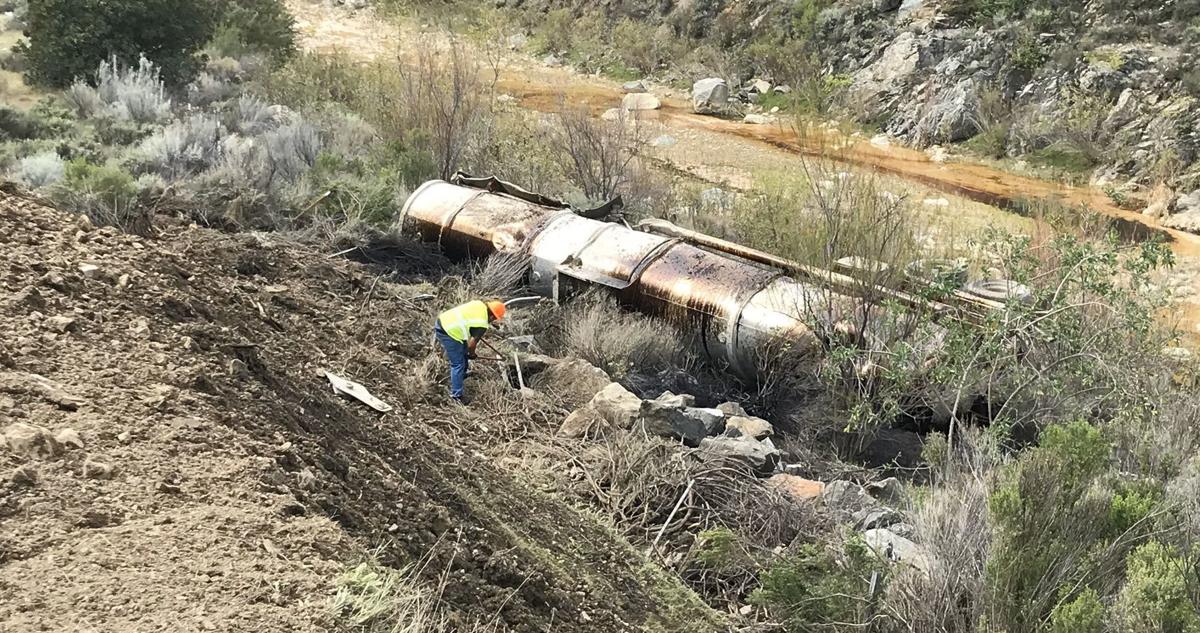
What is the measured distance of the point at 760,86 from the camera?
866 inches

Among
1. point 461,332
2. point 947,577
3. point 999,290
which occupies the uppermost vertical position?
point 999,290

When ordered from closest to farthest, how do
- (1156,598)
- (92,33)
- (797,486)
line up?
1. (1156,598)
2. (797,486)
3. (92,33)

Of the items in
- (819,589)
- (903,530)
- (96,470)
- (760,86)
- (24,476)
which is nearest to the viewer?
(24,476)

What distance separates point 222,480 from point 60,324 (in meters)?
1.75

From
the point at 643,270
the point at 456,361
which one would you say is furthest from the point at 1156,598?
the point at 643,270

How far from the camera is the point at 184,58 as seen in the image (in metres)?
13.9

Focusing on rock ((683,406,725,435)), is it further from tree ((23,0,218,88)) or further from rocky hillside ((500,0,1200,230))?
tree ((23,0,218,88))

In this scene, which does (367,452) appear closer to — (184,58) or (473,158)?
(473,158)

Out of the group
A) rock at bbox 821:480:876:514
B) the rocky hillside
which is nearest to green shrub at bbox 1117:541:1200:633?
rock at bbox 821:480:876:514

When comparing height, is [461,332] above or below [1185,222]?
above

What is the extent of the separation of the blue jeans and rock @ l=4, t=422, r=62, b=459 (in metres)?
3.25

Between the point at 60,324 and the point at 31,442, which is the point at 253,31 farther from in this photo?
the point at 31,442

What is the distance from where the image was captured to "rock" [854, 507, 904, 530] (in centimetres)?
539

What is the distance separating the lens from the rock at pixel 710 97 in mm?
21328
